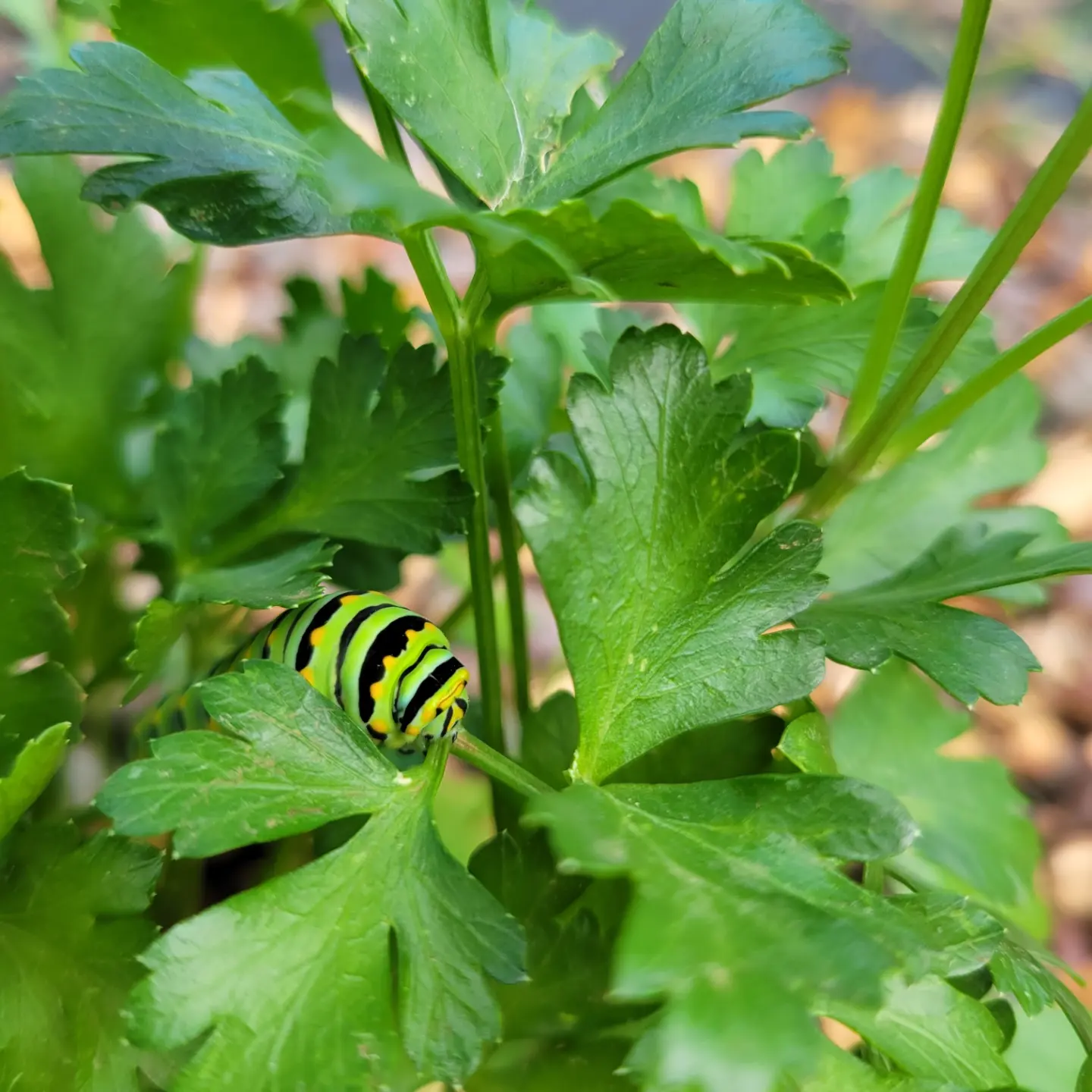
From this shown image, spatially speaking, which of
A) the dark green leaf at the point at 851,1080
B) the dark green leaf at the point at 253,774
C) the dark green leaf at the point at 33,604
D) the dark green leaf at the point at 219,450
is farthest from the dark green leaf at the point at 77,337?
the dark green leaf at the point at 851,1080

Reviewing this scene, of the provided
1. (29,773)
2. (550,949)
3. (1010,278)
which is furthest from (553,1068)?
(1010,278)

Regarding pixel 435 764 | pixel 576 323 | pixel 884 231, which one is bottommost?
pixel 435 764

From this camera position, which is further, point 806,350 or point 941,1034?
point 806,350

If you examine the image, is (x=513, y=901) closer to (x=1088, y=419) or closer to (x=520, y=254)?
(x=520, y=254)

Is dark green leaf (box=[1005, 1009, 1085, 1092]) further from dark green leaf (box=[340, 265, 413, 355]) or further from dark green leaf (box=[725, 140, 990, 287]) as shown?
dark green leaf (box=[340, 265, 413, 355])

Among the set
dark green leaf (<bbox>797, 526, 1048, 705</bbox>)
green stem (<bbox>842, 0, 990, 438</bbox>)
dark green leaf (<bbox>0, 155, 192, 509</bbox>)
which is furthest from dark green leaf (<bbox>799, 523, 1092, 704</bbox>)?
dark green leaf (<bbox>0, 155, 192, 509</bbox>)

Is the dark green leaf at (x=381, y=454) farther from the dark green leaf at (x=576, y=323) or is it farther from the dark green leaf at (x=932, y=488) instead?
the dark green leaf at (x=932, y=488)

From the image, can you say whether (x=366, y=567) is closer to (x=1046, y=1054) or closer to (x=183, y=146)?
(x=183, y=146)

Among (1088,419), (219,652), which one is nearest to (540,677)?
(219,652)
